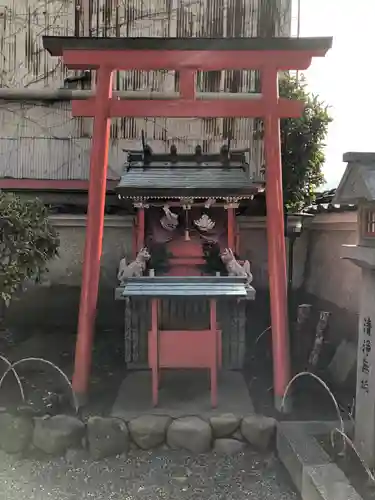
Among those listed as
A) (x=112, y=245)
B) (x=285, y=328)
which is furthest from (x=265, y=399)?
(x=112, y=245)

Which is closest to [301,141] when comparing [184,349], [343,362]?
[343,362]

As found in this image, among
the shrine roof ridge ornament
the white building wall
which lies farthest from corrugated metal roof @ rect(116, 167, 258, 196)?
the white building wall

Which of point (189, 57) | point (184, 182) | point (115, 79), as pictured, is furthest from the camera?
point (115, 79)

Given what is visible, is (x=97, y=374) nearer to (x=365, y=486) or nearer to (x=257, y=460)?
(x=257, y=460)

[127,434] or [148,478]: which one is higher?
[127,434]

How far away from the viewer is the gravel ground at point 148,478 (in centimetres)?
477

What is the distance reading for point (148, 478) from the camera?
16.7 ft

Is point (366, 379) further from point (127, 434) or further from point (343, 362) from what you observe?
point (343, 362)

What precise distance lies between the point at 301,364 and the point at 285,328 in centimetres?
190

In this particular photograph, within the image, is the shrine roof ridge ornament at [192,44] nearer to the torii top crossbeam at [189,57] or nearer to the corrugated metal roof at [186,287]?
the torii top crossbeam at [189,57]

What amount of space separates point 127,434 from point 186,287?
5.94ft

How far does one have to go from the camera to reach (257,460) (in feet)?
17.9

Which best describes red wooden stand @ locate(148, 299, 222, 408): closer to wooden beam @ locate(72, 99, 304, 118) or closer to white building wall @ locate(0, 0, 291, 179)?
wooden beam @ locate(72, 99, 304, 118)

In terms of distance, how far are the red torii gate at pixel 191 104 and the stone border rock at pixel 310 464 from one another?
899 mm
